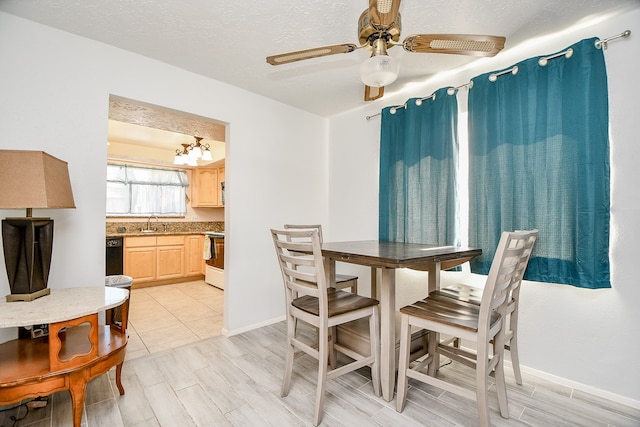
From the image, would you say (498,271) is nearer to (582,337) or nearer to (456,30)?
(582,337)

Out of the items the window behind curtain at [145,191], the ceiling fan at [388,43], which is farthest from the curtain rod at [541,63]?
the window behind curtain at [145,191]

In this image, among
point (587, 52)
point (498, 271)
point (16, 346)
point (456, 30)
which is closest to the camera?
point (498, 271)

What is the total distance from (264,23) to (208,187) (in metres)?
4.03

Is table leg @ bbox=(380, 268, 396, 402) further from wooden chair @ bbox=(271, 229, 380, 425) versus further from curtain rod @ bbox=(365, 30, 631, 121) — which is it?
curtain rod @ bbox=(365, 30, 631, 121)

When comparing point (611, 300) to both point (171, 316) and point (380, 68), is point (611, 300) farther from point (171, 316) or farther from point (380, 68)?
point (171, 316)

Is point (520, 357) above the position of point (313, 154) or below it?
below

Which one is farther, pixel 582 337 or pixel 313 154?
pixel 313 154

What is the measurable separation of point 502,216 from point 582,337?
3.02 ft

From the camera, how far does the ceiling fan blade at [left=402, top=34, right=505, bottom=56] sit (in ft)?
4.58

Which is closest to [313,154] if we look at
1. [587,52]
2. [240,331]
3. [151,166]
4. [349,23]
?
[349,23]

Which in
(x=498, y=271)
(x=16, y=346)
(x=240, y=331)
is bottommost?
(x=240, y=331)

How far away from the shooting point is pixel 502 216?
7.11 ft

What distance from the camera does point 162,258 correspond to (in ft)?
15.5

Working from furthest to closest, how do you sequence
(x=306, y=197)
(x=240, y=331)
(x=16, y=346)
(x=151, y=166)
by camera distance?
(x=151, y=166) → (x=306, y=197) → (x=240, y=331) → (x=16, y=346)
